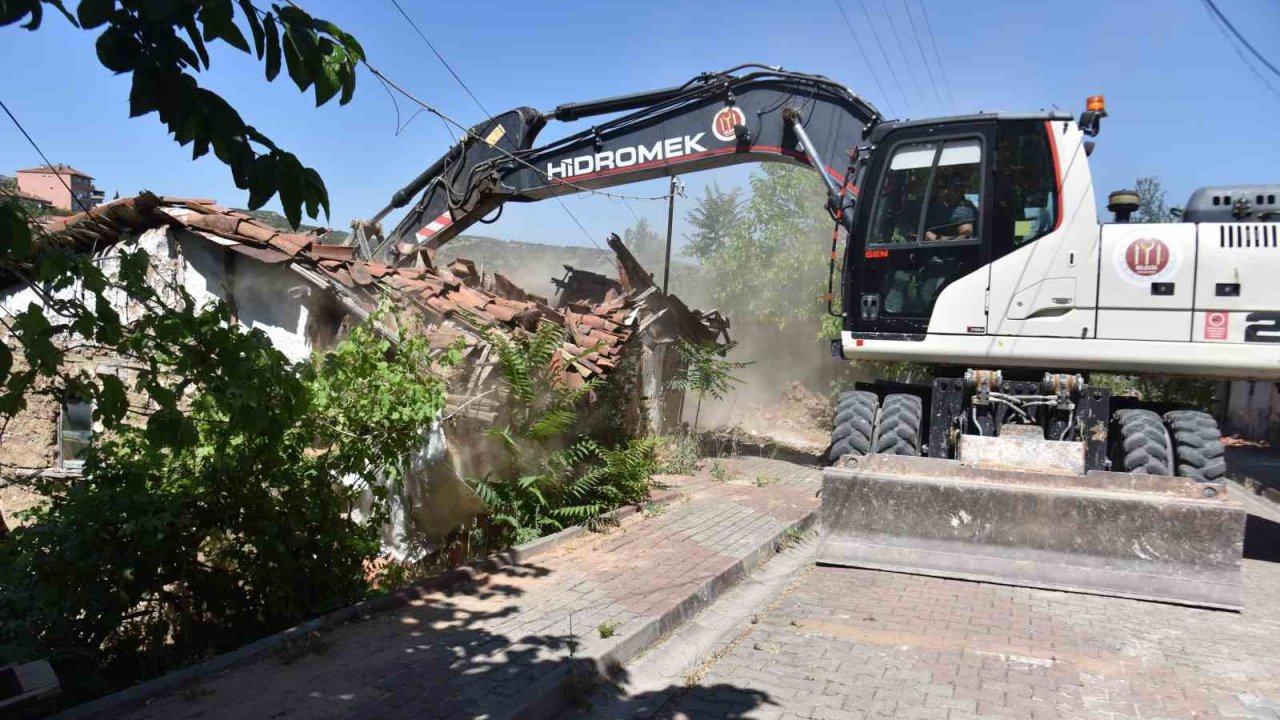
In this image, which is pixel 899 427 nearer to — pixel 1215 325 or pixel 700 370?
pixel 1215 325

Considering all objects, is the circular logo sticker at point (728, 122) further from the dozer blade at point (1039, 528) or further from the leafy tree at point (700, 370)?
the dozer blade at point (1039, 528)

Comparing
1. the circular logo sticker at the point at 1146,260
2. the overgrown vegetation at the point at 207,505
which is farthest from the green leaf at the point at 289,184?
the circular logo sticker at the point at 1146,260

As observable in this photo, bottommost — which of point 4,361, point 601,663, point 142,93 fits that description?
point 601,663

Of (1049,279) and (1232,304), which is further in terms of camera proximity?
(1049,279)

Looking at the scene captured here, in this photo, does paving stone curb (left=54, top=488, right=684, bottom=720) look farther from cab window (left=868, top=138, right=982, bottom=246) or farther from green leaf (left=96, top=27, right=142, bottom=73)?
cab window (left=868, top=138, right=982, bottom=246)

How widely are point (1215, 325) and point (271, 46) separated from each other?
7.89m

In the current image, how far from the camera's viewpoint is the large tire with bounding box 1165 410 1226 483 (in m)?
7.51

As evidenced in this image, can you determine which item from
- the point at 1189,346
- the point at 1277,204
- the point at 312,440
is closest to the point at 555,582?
the point at 312,440

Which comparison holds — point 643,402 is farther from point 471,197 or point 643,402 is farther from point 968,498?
point 968,498

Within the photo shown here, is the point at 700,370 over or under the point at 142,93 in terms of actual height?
under

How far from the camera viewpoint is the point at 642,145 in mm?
11500

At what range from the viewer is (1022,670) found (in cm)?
510

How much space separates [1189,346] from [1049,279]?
4.23 feet

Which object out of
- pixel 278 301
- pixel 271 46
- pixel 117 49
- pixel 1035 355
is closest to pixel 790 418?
pixel 1035 355
